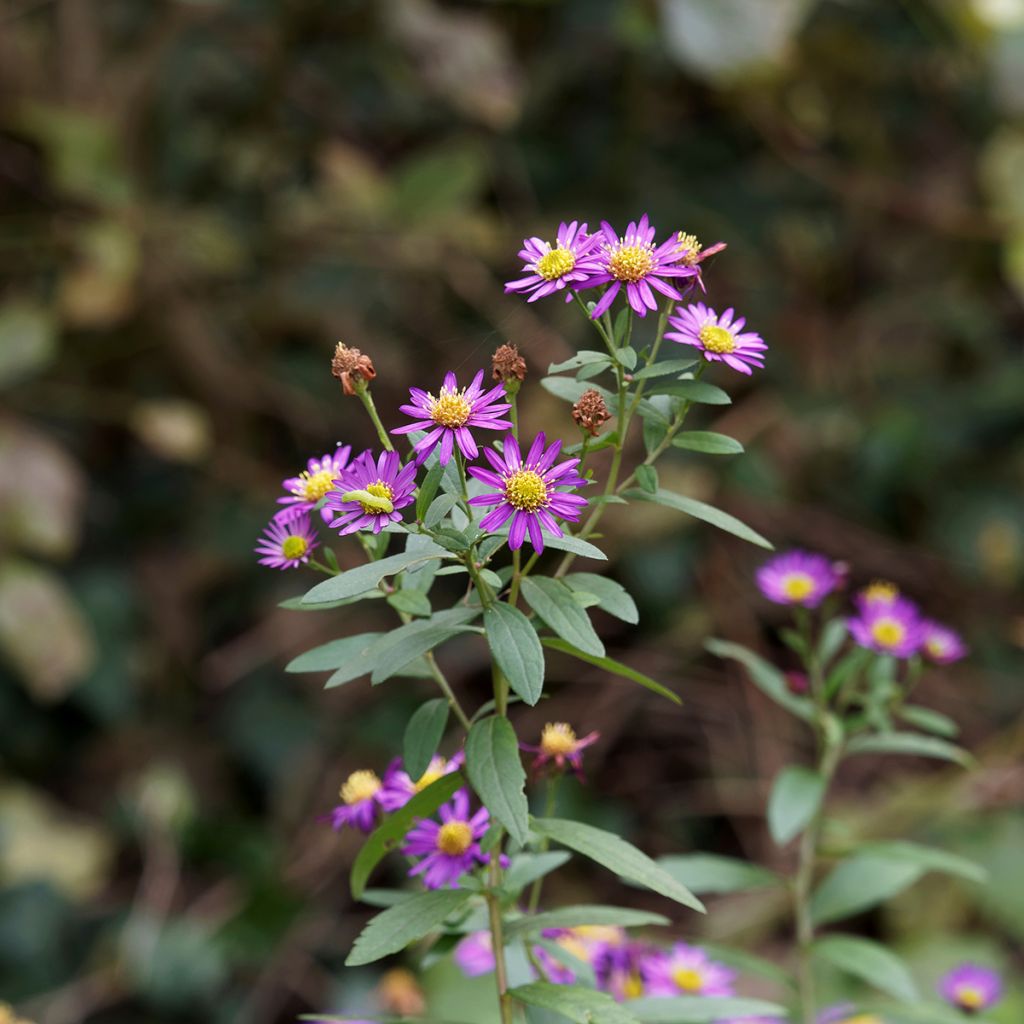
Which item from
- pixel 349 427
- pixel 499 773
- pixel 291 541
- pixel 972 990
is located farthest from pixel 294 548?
pixel 349 427

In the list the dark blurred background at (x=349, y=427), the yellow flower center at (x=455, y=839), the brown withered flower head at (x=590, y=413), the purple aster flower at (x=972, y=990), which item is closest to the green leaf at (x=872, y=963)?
the purple aster flower at (x=972, y=990)

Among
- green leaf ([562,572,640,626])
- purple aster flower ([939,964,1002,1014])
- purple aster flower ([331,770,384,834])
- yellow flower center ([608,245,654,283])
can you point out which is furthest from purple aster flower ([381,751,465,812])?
purple aster flower ([939,964,1002,1014])

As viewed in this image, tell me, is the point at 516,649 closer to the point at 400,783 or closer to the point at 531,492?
the point at 531,492

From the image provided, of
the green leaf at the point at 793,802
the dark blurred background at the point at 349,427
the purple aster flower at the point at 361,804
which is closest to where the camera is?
the purple aster flower at the point at 361,804

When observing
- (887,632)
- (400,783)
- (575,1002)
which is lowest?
(575,1002)

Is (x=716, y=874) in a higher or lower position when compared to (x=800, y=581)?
lower

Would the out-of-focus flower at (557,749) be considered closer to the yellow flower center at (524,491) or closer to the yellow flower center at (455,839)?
the yellow flower center at (455,839)

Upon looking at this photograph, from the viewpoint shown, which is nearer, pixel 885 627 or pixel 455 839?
pixel 455 839

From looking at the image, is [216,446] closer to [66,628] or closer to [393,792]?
[66,628]
